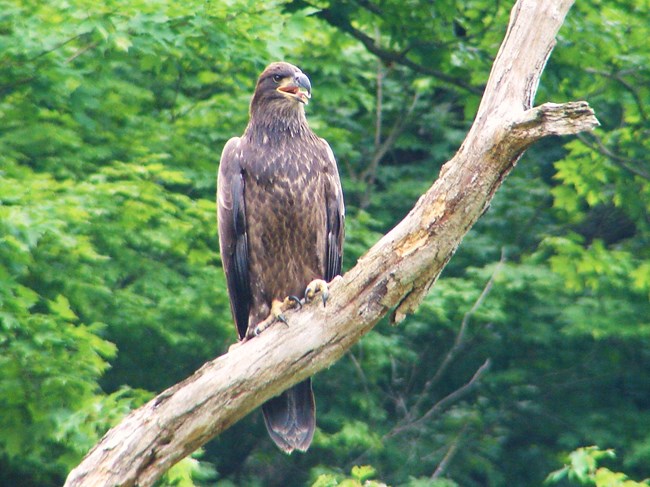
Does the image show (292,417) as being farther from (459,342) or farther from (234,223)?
(459,342)

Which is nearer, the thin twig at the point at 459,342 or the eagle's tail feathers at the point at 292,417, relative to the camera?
the eagle's tail feathers at the point at 292,417

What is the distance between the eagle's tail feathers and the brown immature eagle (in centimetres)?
2

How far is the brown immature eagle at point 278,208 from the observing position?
5.26 meters

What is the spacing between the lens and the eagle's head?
17.9 ft

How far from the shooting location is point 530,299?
909cm

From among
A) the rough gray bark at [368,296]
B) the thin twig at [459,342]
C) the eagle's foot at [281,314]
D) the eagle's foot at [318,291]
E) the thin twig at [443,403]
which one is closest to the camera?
the rough gray bark at [368,296]

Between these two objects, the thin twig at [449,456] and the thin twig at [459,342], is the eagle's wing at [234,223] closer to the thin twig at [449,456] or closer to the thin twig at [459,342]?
the thin twig at [459,342]

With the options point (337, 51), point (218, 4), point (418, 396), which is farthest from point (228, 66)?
point (418, 396)

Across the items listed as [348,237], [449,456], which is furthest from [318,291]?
[449,456]

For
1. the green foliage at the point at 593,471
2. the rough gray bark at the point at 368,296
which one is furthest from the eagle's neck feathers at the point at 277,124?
the green foliage at the point at 593,471

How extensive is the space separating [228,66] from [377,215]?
189 centimetres

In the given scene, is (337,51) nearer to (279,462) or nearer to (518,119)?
(279,462)

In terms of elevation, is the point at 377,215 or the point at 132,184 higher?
the point at 132,184

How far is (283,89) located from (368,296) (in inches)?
68.8
